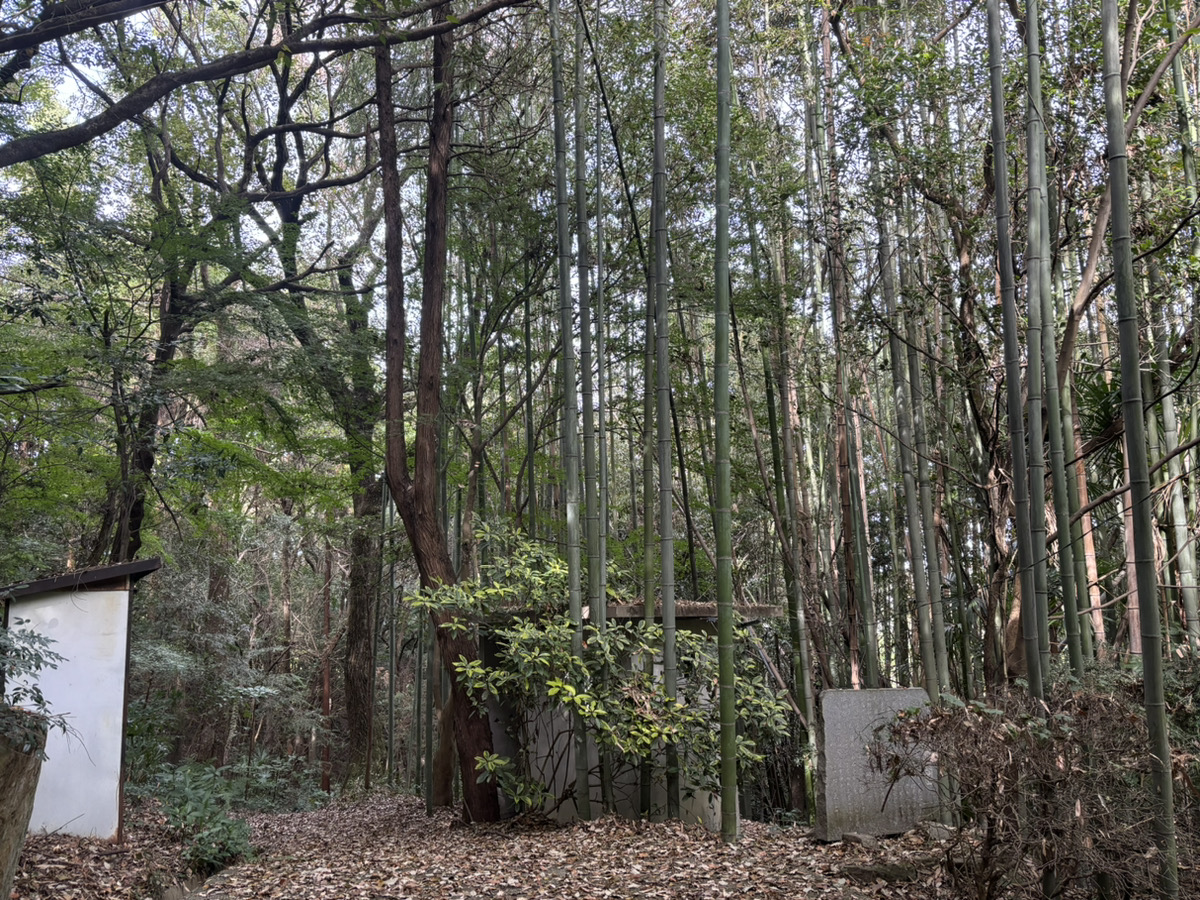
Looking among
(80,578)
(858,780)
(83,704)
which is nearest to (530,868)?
(858,780)

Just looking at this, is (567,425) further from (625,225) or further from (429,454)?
(625,225)

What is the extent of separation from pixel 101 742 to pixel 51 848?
0.71 meters

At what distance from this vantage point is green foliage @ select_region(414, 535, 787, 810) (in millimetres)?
5168

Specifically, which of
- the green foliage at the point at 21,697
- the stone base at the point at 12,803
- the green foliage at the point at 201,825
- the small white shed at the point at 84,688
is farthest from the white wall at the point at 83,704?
the stone base at the point at 12,803

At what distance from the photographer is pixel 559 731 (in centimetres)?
613

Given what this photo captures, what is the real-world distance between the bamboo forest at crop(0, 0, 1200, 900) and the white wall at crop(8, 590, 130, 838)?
0.21 feet

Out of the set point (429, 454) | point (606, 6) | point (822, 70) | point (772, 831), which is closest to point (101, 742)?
point (429, 454)

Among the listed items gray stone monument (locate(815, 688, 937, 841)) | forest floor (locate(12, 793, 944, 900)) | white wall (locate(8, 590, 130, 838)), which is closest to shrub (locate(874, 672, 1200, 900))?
forest floor (locate(12, 793, 944, 900))

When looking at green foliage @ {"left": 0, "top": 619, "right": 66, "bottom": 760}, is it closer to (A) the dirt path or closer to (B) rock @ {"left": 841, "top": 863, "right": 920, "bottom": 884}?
(A) the dirt path

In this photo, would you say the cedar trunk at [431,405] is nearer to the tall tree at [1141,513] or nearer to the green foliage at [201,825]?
the green foliage at [201,825]

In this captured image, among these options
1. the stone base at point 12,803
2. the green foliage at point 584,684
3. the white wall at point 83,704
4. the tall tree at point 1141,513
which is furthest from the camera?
the green foliage at point 584,684

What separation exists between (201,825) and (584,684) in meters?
2.60

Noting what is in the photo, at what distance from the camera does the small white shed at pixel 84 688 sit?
497cm

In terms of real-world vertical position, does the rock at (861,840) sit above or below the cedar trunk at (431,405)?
below
